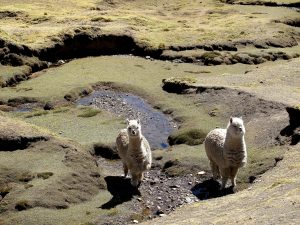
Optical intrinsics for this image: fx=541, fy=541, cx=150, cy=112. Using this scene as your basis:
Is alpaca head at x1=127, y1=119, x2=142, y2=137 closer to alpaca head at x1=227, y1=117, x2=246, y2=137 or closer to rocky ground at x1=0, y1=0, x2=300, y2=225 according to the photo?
rocky ground at x1=0, y1=0, x2=300, y2=225

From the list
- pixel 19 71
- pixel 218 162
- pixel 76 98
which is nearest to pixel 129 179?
pixel 218 162

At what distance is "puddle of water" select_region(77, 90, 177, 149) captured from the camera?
44438 mm

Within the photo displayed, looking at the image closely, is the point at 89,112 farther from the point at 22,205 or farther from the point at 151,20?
the point at 151,20

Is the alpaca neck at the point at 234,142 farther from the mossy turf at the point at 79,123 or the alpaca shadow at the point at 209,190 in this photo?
the mossy turf at the point at 79,123

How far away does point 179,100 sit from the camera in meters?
51.6

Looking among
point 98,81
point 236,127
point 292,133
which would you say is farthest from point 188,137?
point 98,81

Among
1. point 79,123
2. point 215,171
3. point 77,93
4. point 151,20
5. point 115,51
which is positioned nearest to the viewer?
point 215,171

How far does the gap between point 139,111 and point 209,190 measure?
1808 cm

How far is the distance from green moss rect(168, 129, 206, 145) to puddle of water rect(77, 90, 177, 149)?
0.78m

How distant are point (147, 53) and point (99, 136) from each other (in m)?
29.7

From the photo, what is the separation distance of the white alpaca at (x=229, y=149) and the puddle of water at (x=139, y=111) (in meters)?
9.70

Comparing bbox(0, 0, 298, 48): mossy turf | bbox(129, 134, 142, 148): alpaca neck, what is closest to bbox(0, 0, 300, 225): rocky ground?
bbox(0, 0, 298, 48): mossy turf

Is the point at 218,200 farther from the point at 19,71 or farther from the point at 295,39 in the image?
the point at 295,39

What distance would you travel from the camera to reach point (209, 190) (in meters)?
33.2
